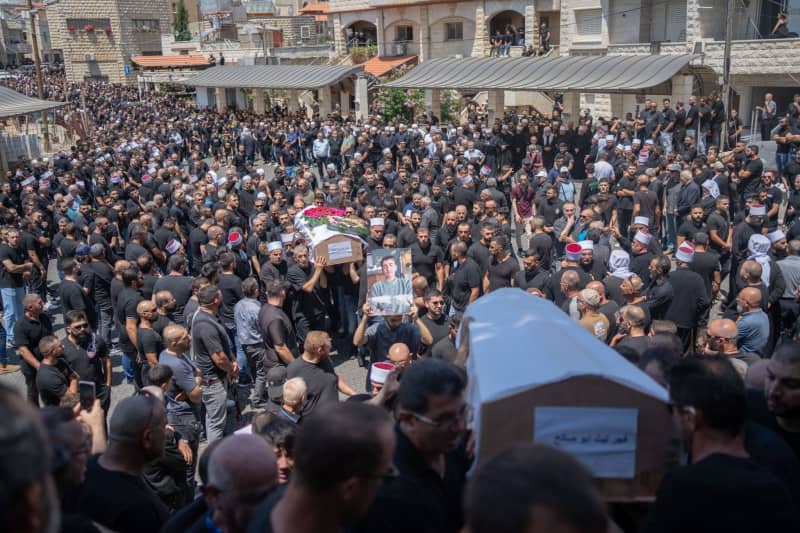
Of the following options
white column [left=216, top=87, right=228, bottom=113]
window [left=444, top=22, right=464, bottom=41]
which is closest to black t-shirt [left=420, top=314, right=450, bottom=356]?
window [left=444, top=22, right=464, bottom=41]

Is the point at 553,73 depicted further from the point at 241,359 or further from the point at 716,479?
the point at 716,479

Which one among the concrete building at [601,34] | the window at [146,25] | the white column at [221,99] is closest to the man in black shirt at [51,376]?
the concrete building at [601,34]

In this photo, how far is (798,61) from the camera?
2305 centimetres

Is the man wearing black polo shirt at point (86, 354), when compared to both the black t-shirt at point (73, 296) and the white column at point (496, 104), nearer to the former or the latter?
the black t-shirt at point (73, 296)

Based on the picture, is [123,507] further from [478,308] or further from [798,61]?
[798,61]

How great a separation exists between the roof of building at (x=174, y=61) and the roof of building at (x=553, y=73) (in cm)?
2860

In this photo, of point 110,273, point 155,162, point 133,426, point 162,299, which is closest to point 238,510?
point 133,426

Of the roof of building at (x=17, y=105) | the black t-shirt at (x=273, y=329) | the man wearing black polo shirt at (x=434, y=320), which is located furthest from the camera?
the roof of building at (x=17, y=105)

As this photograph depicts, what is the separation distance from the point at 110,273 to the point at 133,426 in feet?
19.3

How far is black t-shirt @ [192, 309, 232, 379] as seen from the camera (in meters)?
6.37

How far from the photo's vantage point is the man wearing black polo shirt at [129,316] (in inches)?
289

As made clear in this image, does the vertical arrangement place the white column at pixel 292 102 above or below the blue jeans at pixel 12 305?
above

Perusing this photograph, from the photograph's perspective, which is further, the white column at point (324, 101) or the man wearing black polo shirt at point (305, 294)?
the white column at point (324, 101)

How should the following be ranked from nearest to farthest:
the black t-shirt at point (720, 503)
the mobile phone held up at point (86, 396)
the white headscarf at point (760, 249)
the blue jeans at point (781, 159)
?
the black t-shirt at point (720, 503) < the mobile phone held up at point (86, 396) < the white headscarf at point (760, 249) < the blue jeans at point (781, 159)
